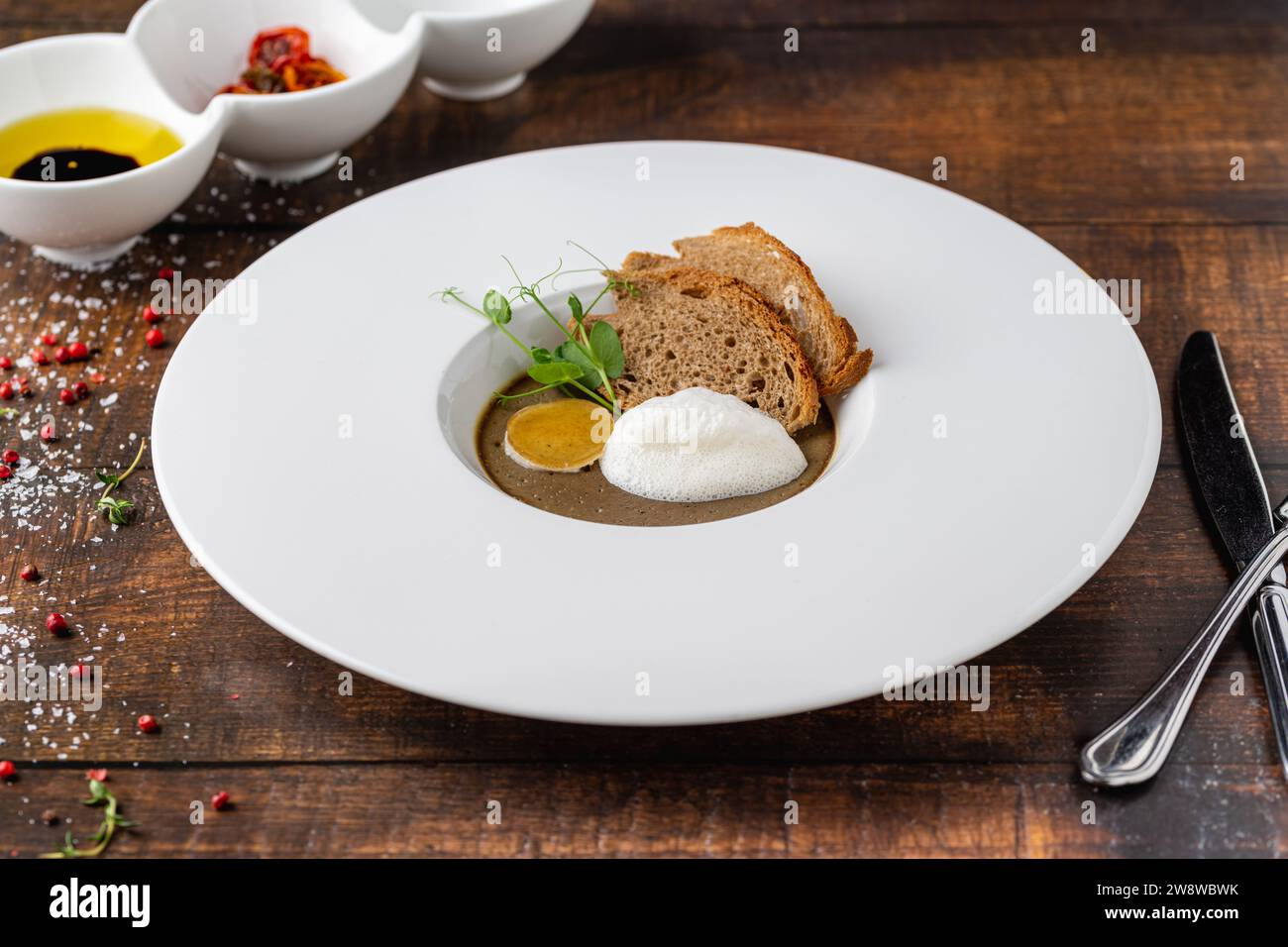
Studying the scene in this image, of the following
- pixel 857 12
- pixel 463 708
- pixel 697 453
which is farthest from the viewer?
pixel 857 12

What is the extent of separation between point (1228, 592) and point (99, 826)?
4.08ft

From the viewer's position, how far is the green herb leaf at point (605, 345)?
1768mm

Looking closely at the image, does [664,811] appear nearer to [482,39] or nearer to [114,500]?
[114,500]

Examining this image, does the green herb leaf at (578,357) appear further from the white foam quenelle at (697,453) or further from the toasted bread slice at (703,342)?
the white foam quenelle at (697,453)

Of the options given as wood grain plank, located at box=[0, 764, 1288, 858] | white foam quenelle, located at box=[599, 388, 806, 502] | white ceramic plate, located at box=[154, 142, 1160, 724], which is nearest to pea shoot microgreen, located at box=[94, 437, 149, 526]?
white ceramic plate, located at box=[154, 142, 1160, 724]

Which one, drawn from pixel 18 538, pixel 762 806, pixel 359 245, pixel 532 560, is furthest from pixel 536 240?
pixel 762 806

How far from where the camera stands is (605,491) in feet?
5.37

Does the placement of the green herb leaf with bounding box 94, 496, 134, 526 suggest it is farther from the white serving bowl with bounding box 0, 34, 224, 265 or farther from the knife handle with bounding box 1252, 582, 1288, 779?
the knife handle with bounding box 1252, 582, 1288, 779

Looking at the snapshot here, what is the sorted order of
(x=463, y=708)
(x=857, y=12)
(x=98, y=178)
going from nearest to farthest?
(x=463, y=708)
(x=98, y=178)
(x=857, y=12)

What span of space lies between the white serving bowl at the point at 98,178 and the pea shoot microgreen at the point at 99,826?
0.97 meters

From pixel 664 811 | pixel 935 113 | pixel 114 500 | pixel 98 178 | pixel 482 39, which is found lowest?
pixel 664 811

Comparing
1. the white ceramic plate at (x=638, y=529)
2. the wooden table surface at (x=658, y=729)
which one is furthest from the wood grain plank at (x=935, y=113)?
the white ceramic plate at (x=638, y=529)

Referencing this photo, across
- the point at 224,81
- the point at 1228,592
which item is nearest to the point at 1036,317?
the point at 1228,592

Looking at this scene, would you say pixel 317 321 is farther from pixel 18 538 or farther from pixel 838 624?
pixel 838 624
